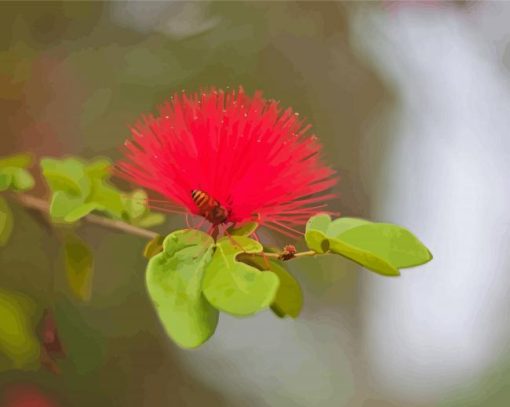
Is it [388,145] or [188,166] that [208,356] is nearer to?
[388,145]

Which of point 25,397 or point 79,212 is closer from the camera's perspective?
point 79,212

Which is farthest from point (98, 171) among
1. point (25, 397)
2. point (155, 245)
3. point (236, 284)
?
point (25, 397)

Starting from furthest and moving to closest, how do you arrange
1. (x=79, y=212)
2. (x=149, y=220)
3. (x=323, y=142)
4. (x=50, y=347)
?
(x=323, y=142), (x=50, y=347), (x=149, y=220), (x=79, y=212)

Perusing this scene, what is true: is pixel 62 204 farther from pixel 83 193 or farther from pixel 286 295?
pixel 286 295

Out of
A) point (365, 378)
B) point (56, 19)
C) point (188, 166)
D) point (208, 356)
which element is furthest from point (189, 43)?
point (188, 166)

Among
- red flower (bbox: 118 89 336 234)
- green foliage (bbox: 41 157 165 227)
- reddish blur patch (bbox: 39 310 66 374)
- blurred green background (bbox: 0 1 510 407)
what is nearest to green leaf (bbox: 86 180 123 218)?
green foliage (bbox: 41 157 165 227)

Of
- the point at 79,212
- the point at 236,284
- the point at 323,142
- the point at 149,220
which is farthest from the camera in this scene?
the point at 323,142

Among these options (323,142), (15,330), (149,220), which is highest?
(323,142)
